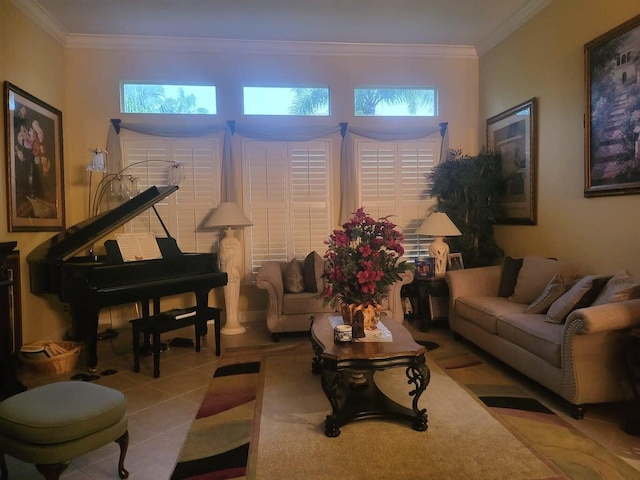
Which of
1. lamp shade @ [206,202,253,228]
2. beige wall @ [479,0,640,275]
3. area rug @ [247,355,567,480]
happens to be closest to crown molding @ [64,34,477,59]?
beige wall @ [479,0,640,275]

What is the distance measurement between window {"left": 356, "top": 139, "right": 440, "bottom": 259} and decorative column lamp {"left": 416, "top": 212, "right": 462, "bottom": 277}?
68 cm

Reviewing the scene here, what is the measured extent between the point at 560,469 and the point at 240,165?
4.38 meters

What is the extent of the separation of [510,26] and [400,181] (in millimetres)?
2115

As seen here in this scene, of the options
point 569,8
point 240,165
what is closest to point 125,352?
point 240,165

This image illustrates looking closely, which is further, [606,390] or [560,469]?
[606,390]

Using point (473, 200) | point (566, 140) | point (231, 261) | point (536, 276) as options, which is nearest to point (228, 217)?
point (231, 261)

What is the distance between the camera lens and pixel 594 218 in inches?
147

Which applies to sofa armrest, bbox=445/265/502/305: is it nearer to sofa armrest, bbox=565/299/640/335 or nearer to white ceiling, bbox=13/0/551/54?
sofa armrest, bbox=565/299/640/335

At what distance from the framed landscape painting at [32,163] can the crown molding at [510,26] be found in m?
5.04

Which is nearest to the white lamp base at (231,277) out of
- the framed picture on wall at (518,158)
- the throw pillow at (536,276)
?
the throw pillow at (536,276)

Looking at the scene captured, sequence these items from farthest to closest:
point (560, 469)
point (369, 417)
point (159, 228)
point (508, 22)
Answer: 1. point (159, 228)
2. point (508, 22)
3. point (369, 417)
4. point (560, 469)

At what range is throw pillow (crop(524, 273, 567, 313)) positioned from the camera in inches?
133

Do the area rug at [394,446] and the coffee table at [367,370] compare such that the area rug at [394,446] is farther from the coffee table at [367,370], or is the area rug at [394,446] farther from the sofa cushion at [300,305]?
the sofa cushion at [300,305]

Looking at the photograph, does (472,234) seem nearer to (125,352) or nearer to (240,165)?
(240,165)
